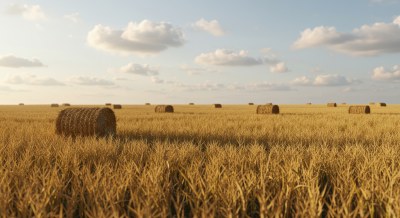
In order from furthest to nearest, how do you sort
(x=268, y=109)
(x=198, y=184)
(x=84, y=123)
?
1. (x=268, y=109)
2. (x=84, y=123)
3. (x=198, y=184)

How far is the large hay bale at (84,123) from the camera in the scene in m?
11.2

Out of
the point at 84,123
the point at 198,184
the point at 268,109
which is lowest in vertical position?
the point at 198,184

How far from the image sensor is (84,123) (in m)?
11.2

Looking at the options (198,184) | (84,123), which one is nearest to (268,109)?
(84,123)

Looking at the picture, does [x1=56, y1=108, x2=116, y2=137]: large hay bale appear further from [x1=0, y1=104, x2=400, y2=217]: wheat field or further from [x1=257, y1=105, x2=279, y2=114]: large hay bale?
[x1=257, y1=105, x2=279, y2=114]: large hay bale

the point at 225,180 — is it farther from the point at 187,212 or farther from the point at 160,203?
the point at 160,203

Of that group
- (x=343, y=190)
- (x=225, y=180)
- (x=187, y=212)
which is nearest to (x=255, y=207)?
(x=225, y=180)

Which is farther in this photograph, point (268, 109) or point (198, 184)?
point (268, 109)

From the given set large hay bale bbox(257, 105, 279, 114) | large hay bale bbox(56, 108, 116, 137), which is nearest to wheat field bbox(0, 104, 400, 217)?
large hay bale bbox(56, 108, 116, 137)

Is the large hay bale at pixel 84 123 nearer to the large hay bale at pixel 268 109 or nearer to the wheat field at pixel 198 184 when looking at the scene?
the wheat field at pixel 198 184

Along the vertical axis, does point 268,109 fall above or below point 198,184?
above

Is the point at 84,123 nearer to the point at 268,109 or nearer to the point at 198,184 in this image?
the point at 198,184

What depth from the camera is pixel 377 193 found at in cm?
A: 373

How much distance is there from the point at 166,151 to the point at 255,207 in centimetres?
312
